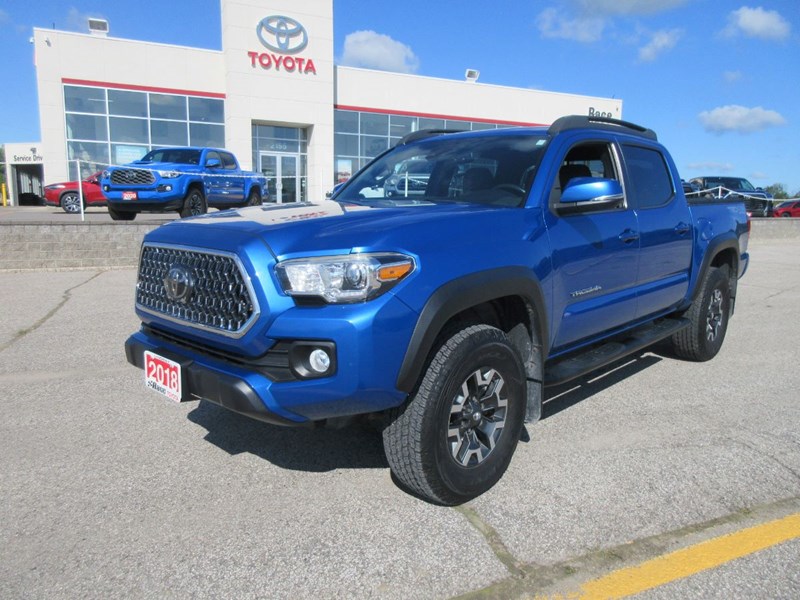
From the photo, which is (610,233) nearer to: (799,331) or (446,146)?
(446,146)

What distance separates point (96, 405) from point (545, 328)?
3125 mm

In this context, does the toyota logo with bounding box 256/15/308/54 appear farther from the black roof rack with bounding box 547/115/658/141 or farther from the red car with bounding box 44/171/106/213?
the black roof rack with bounding box 547/115/658/141

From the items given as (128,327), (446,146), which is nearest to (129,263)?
(128,327)

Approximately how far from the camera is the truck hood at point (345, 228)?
2535mm

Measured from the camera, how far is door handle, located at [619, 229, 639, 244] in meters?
3.92

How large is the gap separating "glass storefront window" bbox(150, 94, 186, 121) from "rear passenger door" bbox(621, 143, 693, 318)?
24.4m

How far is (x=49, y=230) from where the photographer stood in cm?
1014

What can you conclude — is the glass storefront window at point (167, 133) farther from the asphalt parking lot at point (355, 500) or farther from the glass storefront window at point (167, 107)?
the asphalt parking lot at point (355, 500)

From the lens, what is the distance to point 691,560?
8.19ft

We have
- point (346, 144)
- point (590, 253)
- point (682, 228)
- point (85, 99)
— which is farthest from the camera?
point (346, 144)

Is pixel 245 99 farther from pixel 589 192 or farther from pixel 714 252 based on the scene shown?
pixel 589 192

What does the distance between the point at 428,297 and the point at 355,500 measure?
1.13 meters

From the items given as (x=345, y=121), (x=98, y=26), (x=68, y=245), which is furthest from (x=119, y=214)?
(x=345, y=121)

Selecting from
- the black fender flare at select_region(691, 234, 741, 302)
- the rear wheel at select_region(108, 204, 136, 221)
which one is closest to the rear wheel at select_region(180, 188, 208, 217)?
the rear wheel at select_region(108, 204, 136, 221)
